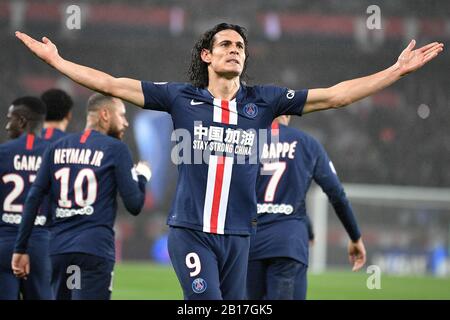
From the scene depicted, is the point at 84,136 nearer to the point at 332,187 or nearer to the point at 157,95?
the point at 157,95

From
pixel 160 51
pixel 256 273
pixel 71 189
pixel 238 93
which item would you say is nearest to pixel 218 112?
pixel 238 93

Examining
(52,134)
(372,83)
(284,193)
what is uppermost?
(52,134)

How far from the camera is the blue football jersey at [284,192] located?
252 inches

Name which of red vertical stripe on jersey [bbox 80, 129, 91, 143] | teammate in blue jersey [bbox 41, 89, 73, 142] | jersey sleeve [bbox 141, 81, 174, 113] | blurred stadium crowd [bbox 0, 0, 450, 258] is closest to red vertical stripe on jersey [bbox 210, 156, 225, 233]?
jersey sleeve [bbox 141, 81, 174, 113]

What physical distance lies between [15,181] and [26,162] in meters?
0.16

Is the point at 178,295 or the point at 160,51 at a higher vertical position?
the point at 160,51

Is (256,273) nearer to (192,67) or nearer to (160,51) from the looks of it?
(192,67)

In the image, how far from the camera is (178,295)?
11820 millimetres

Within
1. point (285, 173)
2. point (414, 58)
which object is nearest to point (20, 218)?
point (285, 173)

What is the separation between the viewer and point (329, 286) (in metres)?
14.3

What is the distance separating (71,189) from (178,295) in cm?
612

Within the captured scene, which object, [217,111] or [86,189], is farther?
[86,189]

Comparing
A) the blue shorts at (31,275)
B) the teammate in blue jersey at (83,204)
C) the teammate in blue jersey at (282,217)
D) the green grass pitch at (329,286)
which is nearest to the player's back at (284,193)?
the teammate in blue jersey at (282,217)

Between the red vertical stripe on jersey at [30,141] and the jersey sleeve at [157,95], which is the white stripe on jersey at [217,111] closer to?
the jersey sleeve at [157,95]
